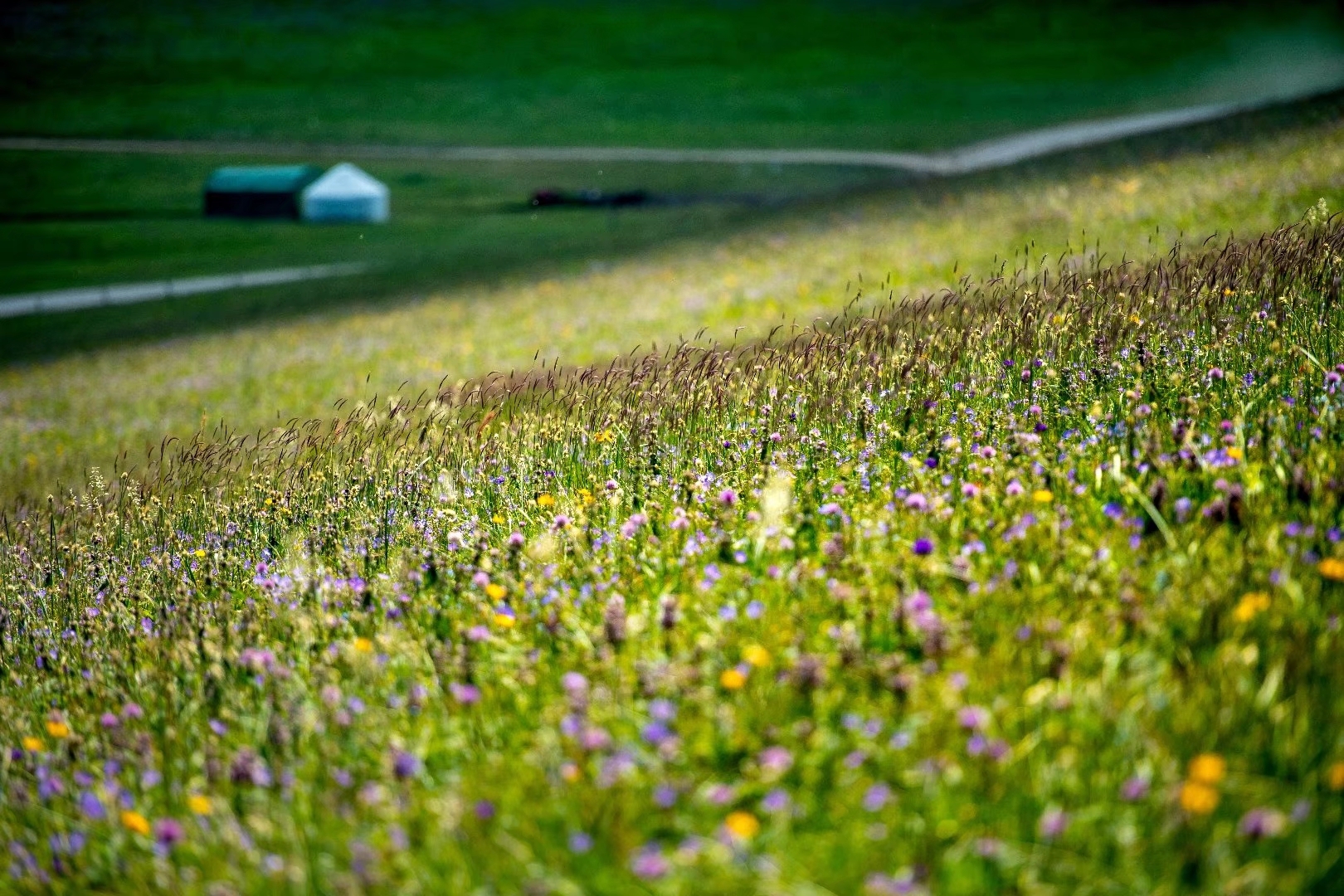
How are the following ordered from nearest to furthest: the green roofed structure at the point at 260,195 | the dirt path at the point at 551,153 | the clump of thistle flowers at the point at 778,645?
the clump of thistle flowers at the point at 778,645 < the dirt path at the point at 551,153 < the green roofed structure at the point at 260,195

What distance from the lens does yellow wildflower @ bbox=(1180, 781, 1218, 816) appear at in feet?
7.27

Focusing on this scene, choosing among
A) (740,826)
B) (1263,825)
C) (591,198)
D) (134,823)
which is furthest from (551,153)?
(1263,825)

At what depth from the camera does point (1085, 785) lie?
2.51 m

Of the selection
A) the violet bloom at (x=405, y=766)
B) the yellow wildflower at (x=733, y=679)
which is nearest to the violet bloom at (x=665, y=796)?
the yellow wildflower at (x=733, y=679)

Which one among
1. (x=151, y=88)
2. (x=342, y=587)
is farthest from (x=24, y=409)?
(x=151, y=88)

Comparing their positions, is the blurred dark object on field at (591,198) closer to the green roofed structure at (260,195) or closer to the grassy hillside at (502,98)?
the grassy hillside at (502,98)

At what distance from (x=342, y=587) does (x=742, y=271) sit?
50.3ft

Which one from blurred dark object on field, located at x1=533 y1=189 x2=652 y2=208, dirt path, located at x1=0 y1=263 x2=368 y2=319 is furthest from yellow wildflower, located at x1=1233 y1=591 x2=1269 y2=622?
blurred dark object on field, located at x1=533 y1=189 x2=652 y2=208

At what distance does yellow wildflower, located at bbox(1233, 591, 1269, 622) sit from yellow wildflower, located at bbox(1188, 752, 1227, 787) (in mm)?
657

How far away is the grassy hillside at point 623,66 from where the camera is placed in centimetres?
6372

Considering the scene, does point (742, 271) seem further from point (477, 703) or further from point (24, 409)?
point (477, 703)

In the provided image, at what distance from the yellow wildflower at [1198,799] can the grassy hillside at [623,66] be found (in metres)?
53.8

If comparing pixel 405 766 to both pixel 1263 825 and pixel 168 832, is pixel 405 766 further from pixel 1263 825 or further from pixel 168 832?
pixel 1263 825

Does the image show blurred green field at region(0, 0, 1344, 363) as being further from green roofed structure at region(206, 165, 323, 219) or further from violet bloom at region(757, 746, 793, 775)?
violet bloom at region(757, 746, 793, 775)
